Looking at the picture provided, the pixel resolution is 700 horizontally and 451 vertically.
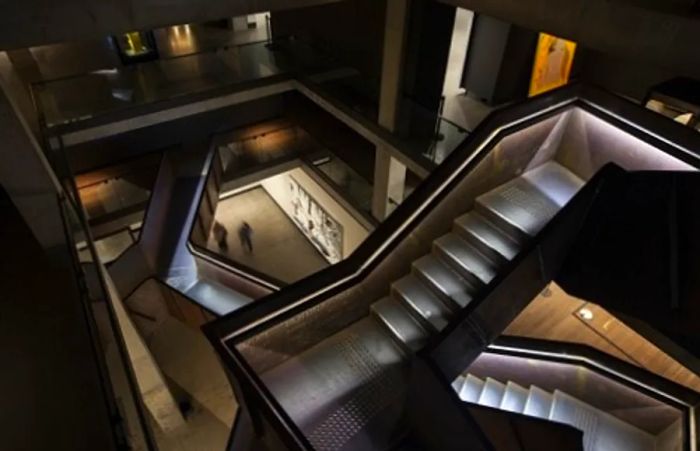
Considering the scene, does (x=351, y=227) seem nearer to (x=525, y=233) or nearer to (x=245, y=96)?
(x=245, y=96)

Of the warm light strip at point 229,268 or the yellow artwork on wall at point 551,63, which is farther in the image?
the warm light strip at point 229,268

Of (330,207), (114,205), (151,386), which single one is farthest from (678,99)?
(114,205)

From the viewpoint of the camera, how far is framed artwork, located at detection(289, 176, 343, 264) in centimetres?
1288

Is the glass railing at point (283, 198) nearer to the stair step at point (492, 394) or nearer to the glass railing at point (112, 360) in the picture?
the glass railing at point (112, 360)

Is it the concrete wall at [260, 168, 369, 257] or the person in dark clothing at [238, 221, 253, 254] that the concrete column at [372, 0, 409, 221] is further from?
the person in dark clothing at [238, 221, 253, 254]

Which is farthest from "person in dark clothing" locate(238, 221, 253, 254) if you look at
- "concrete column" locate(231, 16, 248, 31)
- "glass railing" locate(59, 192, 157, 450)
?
"glass railing" locate(59, 192, 157, 450)

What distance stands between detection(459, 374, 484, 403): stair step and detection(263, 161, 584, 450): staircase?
2.39 meters

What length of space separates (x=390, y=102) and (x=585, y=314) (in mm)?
5531

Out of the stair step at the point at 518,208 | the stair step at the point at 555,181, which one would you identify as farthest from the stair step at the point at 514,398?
the stair step at the point at 555,181

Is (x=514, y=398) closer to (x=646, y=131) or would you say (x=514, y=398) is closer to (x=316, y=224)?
(x=646, y=131)

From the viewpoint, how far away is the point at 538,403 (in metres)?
6.52

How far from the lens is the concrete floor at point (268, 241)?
1364 cm

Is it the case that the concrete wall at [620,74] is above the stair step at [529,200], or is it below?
above

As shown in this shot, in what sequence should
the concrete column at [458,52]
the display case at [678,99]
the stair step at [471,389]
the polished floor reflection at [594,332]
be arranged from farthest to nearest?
1. the concrete column at [458,52]
2. the polished floor reflection at [594,332]
3. the stair step at [471,389]
4. the display case at [678,99]
